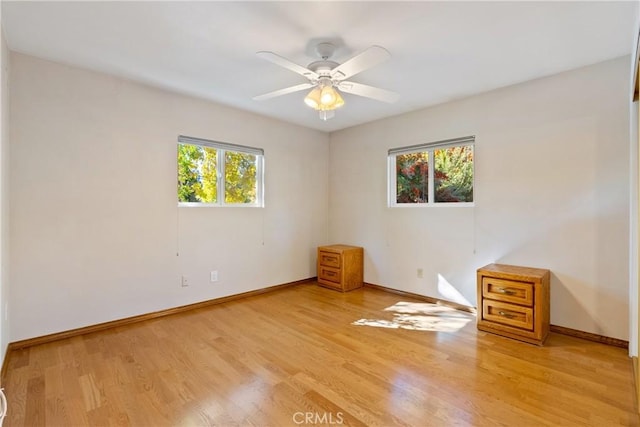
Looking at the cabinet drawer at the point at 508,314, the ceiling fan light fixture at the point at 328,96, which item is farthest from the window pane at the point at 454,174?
the ceiling fan light fixture at the point at 328,96

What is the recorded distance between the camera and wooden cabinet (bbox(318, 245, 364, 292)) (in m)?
4.18

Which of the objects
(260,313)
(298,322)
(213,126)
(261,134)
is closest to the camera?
(298,322)

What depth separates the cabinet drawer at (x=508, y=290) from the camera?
8.45 ft

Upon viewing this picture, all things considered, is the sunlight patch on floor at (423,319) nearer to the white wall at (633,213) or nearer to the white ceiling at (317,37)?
the white wall at (633,213)

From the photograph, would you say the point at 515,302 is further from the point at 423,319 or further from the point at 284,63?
the point at 284,63

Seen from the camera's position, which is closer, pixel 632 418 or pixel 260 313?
pixel 632 418

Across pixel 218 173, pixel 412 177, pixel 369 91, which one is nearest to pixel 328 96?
pixel 369 91

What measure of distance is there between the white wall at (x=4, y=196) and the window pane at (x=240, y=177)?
6.25ft

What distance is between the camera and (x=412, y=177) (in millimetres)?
4016

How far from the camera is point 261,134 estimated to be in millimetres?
4094

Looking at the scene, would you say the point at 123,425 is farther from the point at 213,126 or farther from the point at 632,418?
the point at 213,126

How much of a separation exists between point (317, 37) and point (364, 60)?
467mm

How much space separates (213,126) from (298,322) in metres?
2.41

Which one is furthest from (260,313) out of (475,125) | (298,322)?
(475,125)
